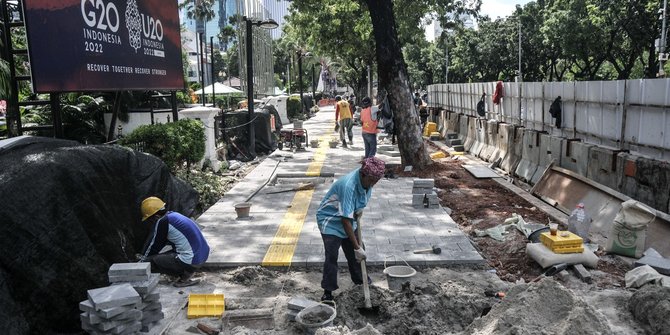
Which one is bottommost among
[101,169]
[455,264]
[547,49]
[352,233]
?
[455,264]

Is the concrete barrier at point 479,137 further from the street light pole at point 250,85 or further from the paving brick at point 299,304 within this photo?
the paving brick at point 299,304

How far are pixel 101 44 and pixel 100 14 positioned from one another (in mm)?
457

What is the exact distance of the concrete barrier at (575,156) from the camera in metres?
10.1

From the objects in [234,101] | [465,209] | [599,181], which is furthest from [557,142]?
[234,101]

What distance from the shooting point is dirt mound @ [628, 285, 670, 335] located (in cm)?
441

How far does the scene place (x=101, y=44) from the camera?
805cm

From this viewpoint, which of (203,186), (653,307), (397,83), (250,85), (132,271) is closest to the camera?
(653,307)

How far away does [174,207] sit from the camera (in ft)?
27.1

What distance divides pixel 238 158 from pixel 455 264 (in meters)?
10.6

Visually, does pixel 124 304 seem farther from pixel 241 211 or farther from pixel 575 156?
pixel 575 156

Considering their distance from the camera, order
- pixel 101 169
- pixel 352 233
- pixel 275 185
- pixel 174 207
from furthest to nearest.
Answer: pixel 275 185
pixel 174 207
pixel 101 169
pixel 352 233

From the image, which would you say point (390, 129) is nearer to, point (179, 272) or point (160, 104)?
point (160, 104)

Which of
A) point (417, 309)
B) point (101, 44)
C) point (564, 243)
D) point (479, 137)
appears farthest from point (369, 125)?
point (417, 309)

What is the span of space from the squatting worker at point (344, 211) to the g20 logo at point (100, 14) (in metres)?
4.78
